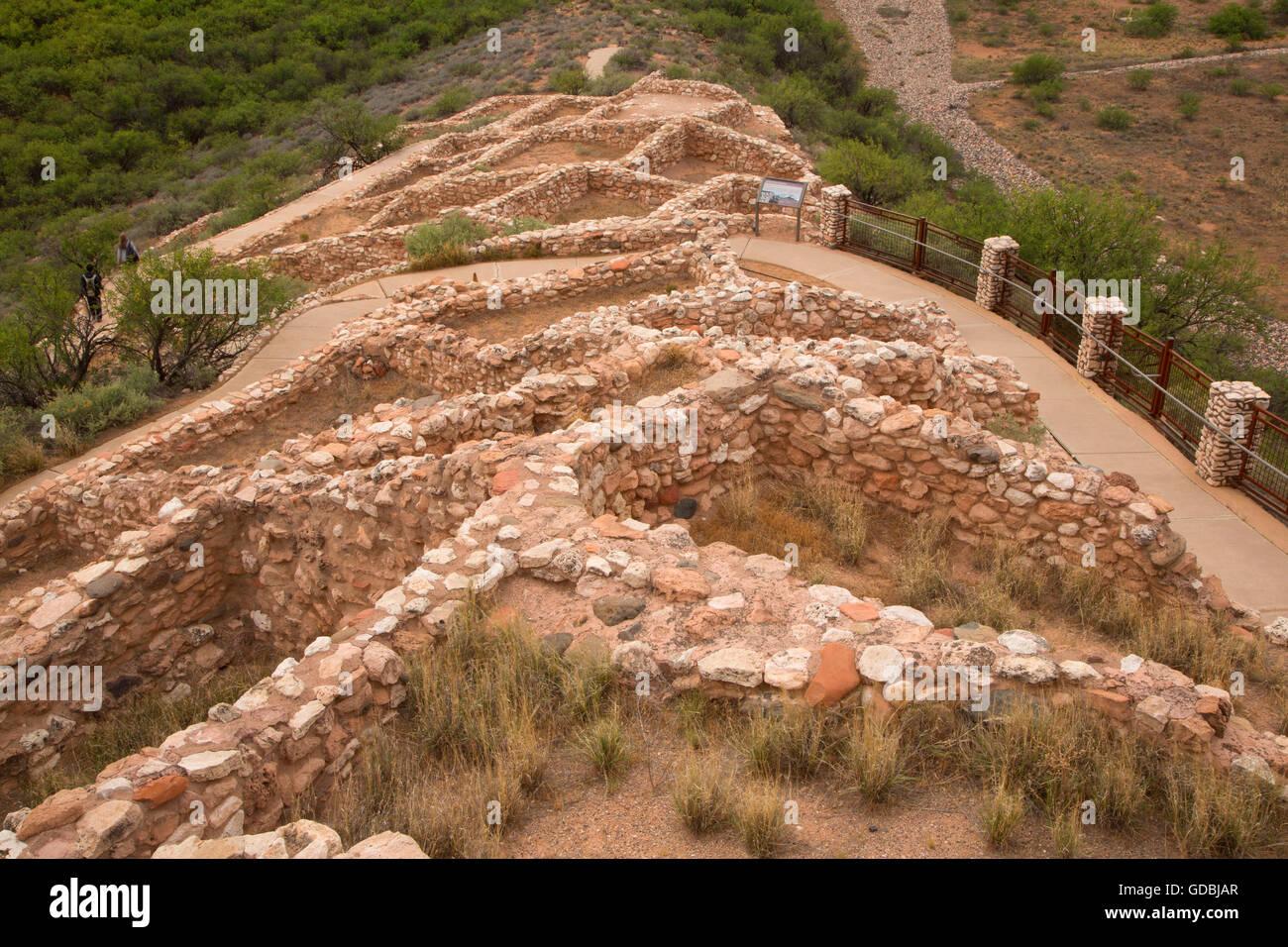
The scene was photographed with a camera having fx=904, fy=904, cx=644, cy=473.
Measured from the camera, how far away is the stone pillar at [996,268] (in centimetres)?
1412

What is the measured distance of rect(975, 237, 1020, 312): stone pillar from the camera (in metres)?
14.1

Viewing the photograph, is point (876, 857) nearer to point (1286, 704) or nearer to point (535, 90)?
point (1286, 704)

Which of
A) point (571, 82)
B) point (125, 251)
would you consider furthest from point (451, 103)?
point (125, 251)

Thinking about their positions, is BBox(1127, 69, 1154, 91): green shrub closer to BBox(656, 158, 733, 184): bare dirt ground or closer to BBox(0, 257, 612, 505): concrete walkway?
BBox(656, 158, 733, 184): bare dirt ground

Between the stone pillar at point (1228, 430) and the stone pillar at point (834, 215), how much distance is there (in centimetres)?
809

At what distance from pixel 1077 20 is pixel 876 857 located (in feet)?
218

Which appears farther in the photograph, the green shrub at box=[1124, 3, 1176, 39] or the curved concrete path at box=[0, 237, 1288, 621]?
the green shrub at box=[1124, 3, 1176, 39]

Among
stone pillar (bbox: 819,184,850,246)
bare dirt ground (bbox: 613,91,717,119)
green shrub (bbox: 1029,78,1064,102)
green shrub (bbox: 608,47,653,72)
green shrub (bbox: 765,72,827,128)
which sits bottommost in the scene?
stone pillar (bbox: 819,184,850,246)

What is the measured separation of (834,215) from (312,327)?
31.4 feet

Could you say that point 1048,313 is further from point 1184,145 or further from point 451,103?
point 1184,145

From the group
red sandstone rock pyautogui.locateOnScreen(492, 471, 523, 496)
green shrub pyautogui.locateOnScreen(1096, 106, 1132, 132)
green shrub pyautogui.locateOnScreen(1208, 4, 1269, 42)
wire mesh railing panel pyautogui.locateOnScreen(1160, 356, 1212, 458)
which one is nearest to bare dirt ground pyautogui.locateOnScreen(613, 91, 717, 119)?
wire mesh railing panel pyautogui.locateOnScreen(1160, 356, 1212, 458)

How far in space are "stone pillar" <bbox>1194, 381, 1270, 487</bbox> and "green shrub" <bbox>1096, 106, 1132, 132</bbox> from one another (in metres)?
39.1

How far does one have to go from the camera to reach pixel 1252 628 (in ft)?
21.4

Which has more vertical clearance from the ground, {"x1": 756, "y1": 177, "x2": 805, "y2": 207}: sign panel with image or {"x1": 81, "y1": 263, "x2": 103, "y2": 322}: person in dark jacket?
{"x1": 756, "y1": 177, "x2": 805, "y2": 207}: sign panel with image
